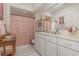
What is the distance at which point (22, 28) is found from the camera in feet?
5.47

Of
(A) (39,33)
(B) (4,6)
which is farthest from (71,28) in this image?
(B) (4,6)

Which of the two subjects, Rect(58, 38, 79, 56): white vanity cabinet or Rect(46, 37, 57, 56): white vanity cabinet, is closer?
Rect(58, 38, 79, 56): white vanity cabinet

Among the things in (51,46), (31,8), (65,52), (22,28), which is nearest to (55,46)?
(51,46)

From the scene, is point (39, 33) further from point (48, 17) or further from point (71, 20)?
point (71, 20)

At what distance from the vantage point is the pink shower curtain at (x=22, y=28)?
1.64 meters

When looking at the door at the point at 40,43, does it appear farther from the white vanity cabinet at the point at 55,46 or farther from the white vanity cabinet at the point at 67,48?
the white vanity cabinet at the point at 67,48

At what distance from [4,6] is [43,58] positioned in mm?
942

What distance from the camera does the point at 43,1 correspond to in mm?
1660

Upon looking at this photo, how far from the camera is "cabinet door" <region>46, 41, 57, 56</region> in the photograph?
1641mm

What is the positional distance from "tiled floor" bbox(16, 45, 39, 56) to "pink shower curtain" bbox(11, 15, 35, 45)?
0.24 ft

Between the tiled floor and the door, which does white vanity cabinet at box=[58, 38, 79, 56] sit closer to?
the door

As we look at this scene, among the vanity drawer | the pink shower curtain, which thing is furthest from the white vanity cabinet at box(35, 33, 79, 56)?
the pink shower curtain

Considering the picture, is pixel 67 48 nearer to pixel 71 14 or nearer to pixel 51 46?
pixel 51 46

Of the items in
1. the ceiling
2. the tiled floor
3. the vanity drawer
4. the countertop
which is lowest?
the tiled floor
